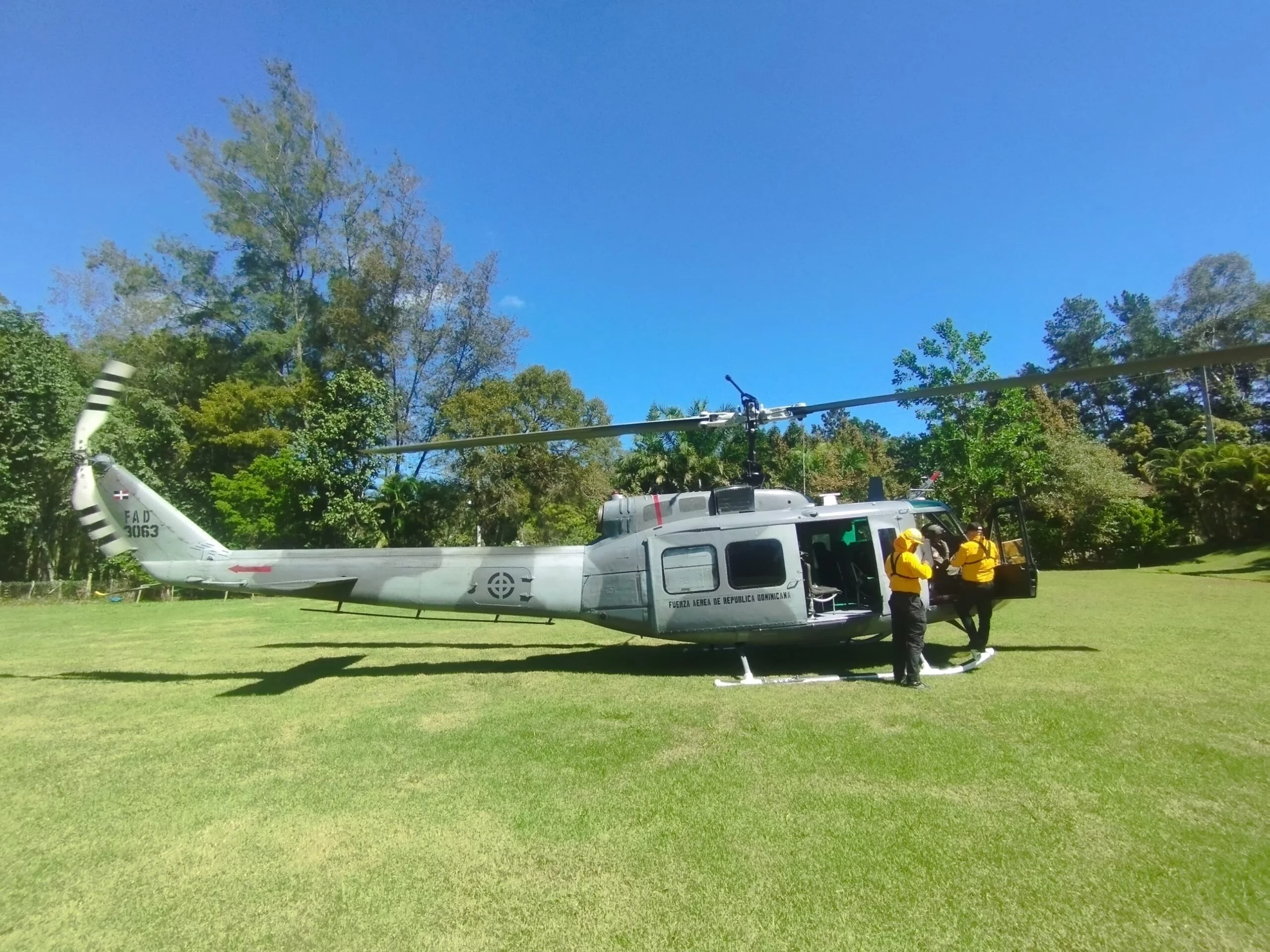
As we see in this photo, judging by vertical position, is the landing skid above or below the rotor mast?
below

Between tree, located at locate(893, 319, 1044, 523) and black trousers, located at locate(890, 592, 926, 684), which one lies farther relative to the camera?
tree, located at locate(893, 319, 1044, 523)

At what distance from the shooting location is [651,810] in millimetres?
3869

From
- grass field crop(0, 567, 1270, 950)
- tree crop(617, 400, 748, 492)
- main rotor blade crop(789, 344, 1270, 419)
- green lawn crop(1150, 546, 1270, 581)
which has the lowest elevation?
grass field crop(0, 567, 1270, 950)

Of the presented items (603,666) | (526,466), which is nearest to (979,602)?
(603,666)

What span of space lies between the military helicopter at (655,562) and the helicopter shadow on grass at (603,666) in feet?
1.58

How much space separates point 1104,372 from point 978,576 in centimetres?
297

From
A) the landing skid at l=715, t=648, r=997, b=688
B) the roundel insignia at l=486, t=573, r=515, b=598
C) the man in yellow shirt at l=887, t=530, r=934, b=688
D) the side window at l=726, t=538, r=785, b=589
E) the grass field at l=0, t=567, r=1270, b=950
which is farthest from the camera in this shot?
the roundel insignia at l=486, t=573, r=515, b=598

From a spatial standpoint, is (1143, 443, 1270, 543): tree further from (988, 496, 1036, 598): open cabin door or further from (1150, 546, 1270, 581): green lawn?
(988, 496, 1036, 598): open cabin door

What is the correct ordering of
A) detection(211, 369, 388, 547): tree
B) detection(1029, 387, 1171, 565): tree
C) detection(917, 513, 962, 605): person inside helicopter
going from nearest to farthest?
detection(917, 513, 962, 605): person inside helicopter < detection(1029, 387, 1171, 565): tree < detection(211, 369, 388, 547): tree

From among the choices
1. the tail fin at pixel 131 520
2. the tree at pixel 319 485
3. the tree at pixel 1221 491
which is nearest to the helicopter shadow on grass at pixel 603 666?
the tail fin at pixel 131 520

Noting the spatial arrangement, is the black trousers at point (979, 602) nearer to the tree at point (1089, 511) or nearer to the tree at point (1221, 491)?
the tree at point (1089, 511)

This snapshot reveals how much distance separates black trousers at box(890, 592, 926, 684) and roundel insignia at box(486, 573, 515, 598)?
13.4 feet

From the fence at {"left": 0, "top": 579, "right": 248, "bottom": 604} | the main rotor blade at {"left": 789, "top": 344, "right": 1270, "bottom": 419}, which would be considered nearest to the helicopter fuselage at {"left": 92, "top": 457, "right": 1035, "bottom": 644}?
the main rotor blade at {"left": 789, "top": 344, "right": 1270, "bottom": 419}

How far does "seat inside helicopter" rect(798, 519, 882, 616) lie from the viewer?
7.05 m
